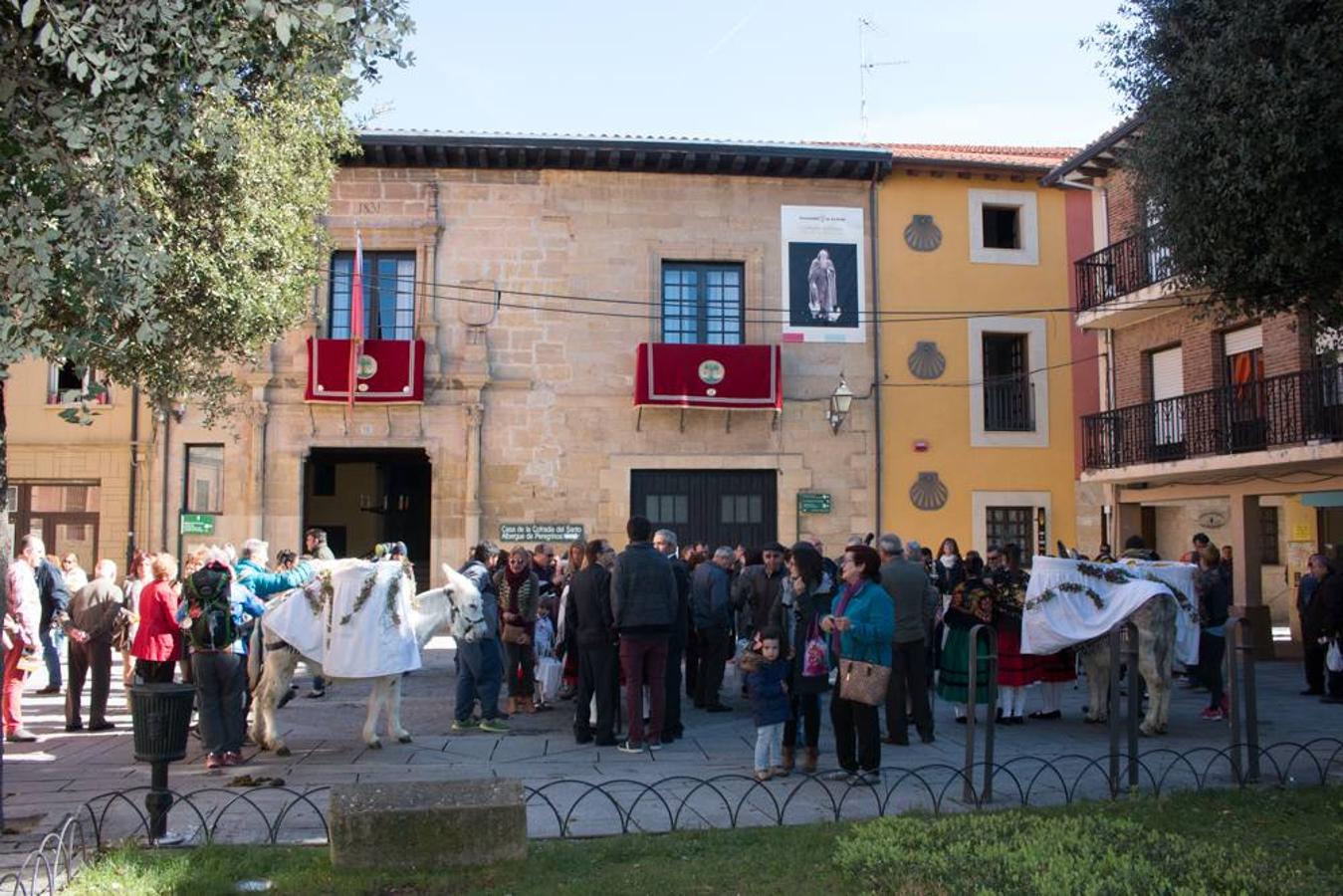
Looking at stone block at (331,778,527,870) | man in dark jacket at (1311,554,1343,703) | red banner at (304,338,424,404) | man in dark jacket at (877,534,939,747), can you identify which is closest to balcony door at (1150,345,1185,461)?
man in dark jacket at (1311,554,1343,703)

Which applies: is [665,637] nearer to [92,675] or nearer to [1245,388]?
[92,675]

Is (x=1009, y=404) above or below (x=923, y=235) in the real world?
below

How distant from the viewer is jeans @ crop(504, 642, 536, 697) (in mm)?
12008

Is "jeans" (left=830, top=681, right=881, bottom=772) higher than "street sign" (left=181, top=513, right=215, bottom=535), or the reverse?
"street sign" (left=181, top=513, right=215, bottom=535)

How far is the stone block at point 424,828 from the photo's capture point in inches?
244

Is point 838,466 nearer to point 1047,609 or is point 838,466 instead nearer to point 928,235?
point 928,235

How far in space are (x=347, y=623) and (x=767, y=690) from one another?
12.1 ft

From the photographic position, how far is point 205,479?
20.9 m

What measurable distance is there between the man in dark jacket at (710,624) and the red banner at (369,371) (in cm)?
940

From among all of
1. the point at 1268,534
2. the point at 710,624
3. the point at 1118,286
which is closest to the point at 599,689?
the point at 710,624

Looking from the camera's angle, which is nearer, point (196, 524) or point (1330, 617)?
point (1330, 617)

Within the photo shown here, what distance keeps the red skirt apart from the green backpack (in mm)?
7037

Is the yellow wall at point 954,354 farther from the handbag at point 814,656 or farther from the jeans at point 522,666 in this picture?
the handbag at point 814,656

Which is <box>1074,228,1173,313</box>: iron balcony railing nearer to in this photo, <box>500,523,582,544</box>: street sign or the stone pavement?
the stone pavement
